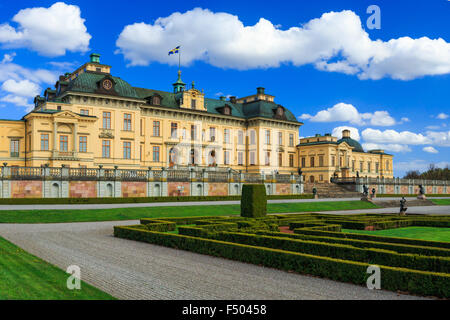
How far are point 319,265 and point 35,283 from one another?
24.1 feet

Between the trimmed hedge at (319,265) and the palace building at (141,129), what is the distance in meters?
35.2

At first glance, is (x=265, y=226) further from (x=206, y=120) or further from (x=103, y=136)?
(x=206, y=120)

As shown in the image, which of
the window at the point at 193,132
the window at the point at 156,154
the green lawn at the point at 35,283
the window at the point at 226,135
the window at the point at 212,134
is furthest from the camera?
the window at the point at 226,135

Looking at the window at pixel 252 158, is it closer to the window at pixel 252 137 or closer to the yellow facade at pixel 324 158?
the window at pixel 252 137

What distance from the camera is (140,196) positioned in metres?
42.7

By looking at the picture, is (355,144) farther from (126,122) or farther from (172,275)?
(172,275)

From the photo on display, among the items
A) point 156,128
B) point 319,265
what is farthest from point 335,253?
point 156,128

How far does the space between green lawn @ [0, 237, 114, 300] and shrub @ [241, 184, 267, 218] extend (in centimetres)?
1347

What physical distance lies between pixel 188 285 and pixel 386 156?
89.2 meters

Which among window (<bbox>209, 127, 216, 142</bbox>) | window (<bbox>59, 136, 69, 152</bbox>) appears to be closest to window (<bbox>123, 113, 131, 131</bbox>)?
window (<bbox>59, 136, 69, 152</bbox>)

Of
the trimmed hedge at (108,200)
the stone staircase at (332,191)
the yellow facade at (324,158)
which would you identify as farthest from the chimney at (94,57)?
the yellow facade at (324,158)

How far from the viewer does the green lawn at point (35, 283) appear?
8820 mm
